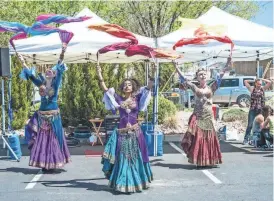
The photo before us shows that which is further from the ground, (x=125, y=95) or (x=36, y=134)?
(x=125, y=95)

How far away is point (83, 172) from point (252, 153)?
11.9 ft

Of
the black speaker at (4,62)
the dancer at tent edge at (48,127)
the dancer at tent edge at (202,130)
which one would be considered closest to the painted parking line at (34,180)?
the dancer at tent edge at (48,127)

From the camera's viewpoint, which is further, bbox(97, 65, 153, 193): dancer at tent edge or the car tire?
the car tire

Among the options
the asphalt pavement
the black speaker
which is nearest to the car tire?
the asphalt pavement

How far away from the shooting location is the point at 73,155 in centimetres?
980

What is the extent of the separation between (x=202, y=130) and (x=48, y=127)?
254cm

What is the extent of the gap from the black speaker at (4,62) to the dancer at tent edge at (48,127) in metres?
0.85

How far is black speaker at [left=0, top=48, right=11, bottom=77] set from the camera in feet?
28.3

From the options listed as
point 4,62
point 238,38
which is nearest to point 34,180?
point 4,62

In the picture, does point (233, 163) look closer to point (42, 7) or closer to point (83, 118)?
point (83, 118)

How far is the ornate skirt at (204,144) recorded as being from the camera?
26.7ft

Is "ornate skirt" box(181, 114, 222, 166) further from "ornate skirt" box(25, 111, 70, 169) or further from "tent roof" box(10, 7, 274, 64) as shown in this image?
"ornate skirt" box(25, 111, 70, 169)

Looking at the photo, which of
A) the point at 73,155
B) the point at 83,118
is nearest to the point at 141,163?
the point at 73,155

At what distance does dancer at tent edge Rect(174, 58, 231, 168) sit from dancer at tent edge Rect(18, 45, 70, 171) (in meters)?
2.08
